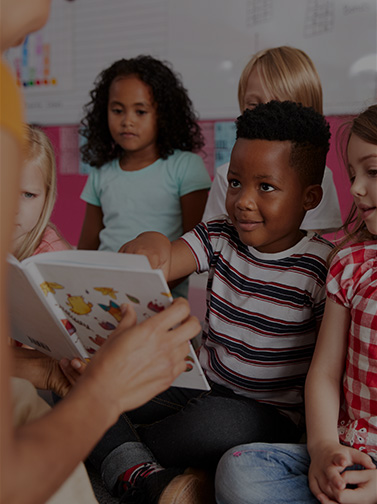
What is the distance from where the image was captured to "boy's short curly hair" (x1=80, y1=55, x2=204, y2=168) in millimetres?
1770

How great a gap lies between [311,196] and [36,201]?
0.64 m

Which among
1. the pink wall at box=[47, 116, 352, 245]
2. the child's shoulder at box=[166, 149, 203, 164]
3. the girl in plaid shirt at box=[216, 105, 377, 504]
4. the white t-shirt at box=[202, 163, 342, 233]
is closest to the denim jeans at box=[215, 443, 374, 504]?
the girl in plaid shirt at box=[216, 105, 377, 504]

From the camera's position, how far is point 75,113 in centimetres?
263

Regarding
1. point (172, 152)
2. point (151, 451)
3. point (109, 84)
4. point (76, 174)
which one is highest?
point (109, 84)

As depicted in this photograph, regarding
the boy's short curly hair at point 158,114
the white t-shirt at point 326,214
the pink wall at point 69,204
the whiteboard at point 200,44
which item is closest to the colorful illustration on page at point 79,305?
the white t-shirt at point 326,214

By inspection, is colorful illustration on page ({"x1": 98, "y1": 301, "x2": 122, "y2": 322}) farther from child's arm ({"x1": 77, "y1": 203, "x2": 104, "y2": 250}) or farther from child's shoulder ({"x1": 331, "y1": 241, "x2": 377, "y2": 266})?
child's arm ({"x1": 77, "y1": 203, "x2": 104, "y2": 250})

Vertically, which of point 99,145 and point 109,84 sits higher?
point 109,84

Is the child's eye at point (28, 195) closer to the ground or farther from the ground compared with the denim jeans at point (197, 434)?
farther from the ground

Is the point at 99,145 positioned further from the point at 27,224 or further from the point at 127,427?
the point at 127,427

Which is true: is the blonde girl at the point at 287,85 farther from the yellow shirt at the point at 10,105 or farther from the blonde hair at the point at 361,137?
the yellow shirt at the point at 10,105

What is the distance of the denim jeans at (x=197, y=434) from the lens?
40.4 inches

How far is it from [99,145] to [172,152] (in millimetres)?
289

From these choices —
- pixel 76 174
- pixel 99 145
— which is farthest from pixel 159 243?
pixel 76 174

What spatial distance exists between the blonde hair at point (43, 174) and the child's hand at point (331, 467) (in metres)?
0.78
